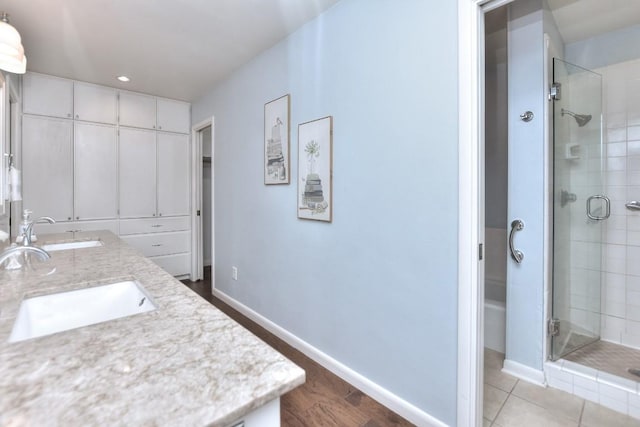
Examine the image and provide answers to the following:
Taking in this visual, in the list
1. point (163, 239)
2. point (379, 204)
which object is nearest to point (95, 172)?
point (163, 239)

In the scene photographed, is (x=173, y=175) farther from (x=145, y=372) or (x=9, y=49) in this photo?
(x=145, y=372)

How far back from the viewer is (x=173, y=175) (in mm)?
3930

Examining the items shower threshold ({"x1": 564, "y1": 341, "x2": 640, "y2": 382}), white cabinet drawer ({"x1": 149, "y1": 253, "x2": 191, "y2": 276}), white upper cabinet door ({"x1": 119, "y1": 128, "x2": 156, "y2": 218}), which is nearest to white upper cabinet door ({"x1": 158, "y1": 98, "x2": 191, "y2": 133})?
white upper cabinet door ({"x1": 119, "y1": 128, "x2": 156, "y2": 218})

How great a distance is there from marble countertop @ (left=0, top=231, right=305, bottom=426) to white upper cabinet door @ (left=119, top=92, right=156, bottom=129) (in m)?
3.31

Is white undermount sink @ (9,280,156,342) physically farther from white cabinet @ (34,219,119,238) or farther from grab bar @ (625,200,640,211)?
grab bar @ (625,200,640,211)

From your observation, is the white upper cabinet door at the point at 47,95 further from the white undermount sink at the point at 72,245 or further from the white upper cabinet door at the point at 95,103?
the white undermount sink at the point at 72,245

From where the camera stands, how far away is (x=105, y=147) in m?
3.47

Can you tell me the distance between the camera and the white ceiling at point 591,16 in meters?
1.94

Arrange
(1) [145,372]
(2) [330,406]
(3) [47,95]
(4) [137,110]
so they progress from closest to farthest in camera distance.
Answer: (1) [145,372], (2) [330,406], (3) [47,95], (4) [137,110]

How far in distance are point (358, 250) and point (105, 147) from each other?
327 centimetres

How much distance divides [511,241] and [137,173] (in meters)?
3.90

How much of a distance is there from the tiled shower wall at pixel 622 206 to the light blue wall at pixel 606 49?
0.18 ft

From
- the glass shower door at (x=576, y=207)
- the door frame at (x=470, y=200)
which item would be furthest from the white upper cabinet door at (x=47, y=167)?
the glass shower door at (x=576, y=207)

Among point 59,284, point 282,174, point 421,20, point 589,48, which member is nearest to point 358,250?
point 282,174
